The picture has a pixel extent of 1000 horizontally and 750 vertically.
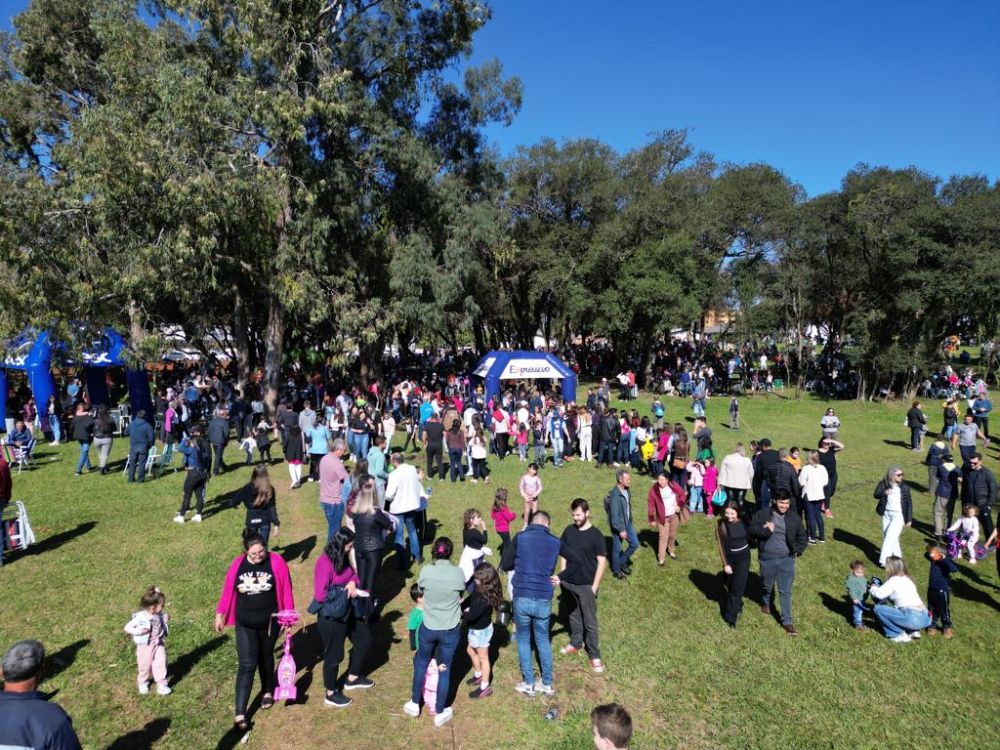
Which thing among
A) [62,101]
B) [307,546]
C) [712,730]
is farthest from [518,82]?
[712,730]

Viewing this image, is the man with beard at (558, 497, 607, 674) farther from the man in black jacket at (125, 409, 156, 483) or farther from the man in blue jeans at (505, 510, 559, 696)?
the man in black jacket at (125, 409, 156, 483)

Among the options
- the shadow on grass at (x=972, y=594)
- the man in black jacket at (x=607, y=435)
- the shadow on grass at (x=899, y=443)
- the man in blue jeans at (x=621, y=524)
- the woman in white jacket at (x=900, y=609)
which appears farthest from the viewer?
the shadow on grass at (x=899, y=443)

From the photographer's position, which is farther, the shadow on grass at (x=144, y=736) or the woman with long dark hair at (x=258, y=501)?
the woman with long dark hair at (x=258, y=501)

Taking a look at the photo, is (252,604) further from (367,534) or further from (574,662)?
→ (574,662)

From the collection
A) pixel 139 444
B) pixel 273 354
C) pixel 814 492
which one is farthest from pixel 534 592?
pixel 273 354

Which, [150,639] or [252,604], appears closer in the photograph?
[252,604]

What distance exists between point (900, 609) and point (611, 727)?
5526 mm

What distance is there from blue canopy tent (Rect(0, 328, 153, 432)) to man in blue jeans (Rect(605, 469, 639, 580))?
1426cm

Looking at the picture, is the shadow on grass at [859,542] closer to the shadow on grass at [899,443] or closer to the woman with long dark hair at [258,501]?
the woman with long dark hair at [258,501]

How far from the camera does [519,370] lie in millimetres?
20688

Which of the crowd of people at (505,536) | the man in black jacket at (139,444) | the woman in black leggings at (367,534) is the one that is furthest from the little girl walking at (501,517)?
the man in black jacket at (139,444)

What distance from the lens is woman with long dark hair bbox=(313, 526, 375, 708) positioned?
5012 mm

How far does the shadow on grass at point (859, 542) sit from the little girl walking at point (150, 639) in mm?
9369

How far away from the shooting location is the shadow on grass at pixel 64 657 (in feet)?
19.2
